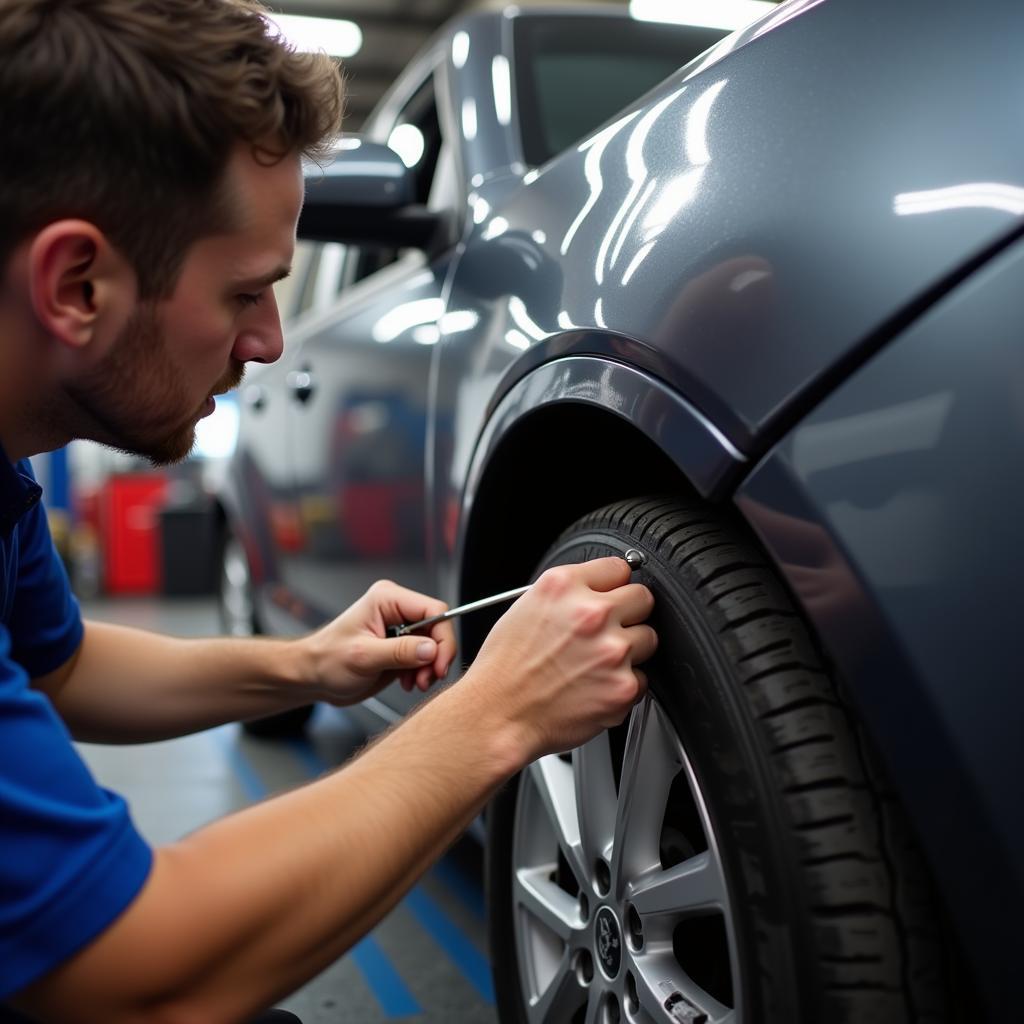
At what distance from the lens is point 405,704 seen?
5.62 ft

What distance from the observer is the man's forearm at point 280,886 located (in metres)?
0.71

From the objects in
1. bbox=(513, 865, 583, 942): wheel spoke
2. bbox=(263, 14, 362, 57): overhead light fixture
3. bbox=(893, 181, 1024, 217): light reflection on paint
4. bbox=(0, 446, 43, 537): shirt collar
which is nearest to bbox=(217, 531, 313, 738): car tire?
bbox=(513, 865, 583, 942): wheel spoke

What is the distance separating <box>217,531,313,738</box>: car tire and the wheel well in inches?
72.1

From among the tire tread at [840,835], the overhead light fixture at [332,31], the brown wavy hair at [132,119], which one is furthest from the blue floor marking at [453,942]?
the overhead light fixture at [332,31]

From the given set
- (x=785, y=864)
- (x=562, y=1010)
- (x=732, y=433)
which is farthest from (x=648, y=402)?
(x=562, y=1010)

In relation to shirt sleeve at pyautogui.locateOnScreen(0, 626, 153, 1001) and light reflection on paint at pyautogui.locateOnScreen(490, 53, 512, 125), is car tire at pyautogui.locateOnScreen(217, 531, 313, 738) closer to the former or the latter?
light reflection on paint at pyautogui.locateOnScreen(490, 53, 512, 125)

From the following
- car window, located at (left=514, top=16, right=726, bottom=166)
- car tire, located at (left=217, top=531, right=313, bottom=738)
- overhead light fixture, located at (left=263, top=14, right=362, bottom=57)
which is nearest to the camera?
car window, located at (left=514, top=16, right=726, bottom=166)

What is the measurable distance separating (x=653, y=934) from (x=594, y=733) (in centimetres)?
19

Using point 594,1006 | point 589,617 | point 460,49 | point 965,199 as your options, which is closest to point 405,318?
point 460,49

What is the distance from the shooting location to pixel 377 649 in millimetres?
1262

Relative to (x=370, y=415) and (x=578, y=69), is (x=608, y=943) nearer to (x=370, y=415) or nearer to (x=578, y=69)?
(x=370, y=415)

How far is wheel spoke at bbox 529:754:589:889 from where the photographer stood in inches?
43.8

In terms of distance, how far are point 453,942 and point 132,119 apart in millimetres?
1494

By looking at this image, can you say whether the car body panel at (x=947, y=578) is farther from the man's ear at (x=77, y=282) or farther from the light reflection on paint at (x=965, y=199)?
the man's ear at (x=77, y=282)
